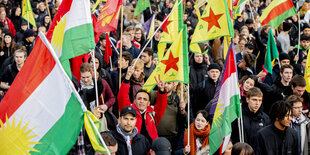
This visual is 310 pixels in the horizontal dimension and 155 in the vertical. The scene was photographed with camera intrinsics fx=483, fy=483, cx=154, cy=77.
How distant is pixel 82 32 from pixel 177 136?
2429 mm

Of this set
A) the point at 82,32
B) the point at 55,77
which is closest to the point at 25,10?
the point at 82,32

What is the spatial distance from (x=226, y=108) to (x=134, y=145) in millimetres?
1128

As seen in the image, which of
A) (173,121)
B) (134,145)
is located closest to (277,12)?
(173,121)

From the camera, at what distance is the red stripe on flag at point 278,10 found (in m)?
9.77

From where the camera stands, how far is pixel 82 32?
5.09 metres

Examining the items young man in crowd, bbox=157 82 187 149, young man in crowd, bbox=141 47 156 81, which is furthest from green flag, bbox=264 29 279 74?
young man in crowd, bbox=157 82 187 149

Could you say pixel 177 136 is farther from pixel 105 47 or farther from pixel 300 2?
pixel 300 2

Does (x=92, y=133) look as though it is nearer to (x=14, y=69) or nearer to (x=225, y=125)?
(x=225, y=125)

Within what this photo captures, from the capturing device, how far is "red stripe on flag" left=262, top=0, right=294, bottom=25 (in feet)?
32.1

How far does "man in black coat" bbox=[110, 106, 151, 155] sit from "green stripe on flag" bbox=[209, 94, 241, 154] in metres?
0.75

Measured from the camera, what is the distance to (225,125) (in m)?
5.41

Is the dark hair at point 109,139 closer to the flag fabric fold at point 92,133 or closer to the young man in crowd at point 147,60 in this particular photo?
the flag fabric fold at point 92,133

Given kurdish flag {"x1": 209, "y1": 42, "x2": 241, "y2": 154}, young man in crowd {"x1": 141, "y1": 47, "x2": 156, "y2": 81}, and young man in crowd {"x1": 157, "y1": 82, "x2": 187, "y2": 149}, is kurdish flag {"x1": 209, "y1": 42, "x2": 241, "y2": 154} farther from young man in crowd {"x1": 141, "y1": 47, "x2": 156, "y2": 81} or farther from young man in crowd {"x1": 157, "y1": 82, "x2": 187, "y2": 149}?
young man in crowd {"x1": 141, "y1": 47, "x2": 156, "y2": 81}

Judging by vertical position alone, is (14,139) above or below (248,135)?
above
